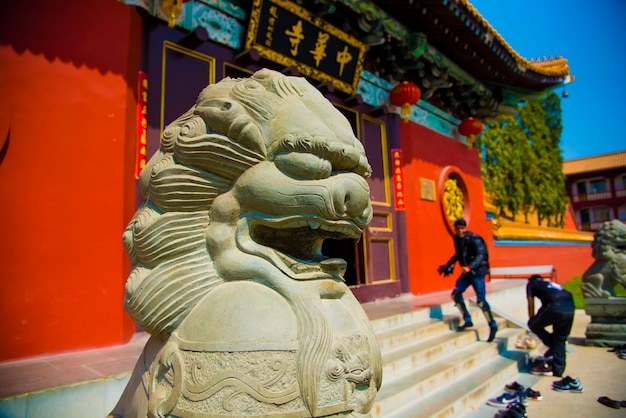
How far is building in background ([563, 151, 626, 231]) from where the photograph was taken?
965 inches

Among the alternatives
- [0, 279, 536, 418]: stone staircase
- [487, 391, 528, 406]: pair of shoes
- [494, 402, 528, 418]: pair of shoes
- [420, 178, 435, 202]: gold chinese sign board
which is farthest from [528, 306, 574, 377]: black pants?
[420, 178, 435, 202]: gold chinese sign board

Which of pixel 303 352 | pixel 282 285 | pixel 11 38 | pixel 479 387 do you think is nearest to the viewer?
pixel 303 352

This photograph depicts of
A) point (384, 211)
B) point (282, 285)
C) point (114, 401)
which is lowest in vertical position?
point (114, 401)

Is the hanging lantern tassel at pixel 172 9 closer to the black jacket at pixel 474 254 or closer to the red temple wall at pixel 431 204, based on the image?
the black jacket at pixel 474 254

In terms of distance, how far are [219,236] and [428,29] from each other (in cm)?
570

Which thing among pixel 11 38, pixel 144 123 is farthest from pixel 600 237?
pixel 11 38

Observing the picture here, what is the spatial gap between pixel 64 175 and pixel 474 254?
13.0ft

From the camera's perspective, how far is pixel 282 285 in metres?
1.19

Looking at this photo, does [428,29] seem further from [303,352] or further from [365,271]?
[303,352]

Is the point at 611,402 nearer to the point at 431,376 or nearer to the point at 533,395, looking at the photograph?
the point at 533,395

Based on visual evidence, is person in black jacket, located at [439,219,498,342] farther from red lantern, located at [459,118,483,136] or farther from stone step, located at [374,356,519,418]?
red lantern, located at [459,118,483,136]

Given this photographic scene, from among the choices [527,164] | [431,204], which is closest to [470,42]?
[431,204]

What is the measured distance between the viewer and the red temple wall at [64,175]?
2.93 metres

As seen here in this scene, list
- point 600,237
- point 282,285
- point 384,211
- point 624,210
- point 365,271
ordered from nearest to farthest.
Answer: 1. point 282,285
2. point 600,237
3. point 365,271
4. point 384,211
5. point 624,210
